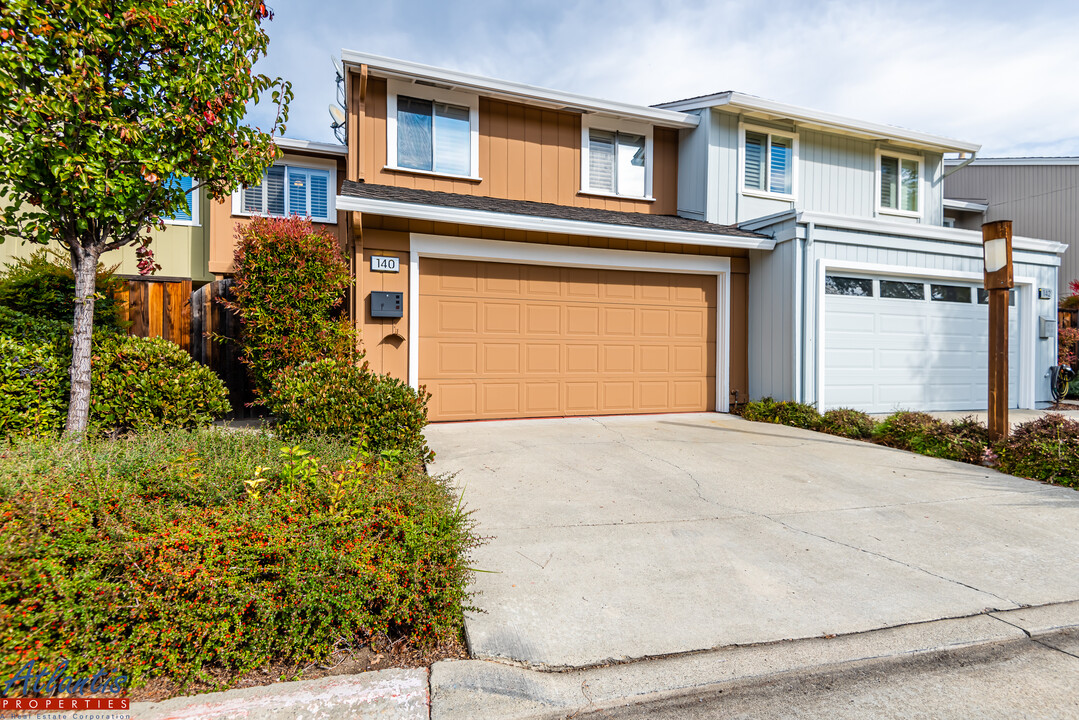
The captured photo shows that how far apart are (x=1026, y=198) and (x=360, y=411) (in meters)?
19.6

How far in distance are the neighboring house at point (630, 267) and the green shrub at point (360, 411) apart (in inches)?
84.4

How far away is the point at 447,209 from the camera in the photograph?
279 inches

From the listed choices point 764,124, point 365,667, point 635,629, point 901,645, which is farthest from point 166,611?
point 764,124

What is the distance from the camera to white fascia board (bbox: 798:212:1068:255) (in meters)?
8.27

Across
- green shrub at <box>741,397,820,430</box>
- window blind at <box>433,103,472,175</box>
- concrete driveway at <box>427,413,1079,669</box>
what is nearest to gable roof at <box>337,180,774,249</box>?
window blind at <box>433,103,472,175</box>

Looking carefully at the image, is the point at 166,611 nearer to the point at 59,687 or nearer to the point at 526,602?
the point at 59,687

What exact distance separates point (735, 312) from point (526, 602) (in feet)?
24.4

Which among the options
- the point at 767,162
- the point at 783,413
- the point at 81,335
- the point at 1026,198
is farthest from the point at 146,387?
the point at 1026,198

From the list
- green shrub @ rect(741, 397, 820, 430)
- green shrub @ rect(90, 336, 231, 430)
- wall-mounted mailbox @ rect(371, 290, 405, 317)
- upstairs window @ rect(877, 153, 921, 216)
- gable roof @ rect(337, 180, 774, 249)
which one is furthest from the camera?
upstairs window @ rect(877, 153, 921, 216)

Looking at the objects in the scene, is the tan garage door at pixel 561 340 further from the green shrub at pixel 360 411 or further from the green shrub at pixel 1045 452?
the green shrub at pixel 1045 452

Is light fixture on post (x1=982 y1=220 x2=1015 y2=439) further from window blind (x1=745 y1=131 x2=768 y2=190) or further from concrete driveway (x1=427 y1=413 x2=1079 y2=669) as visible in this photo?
window blind (x1=745 y1=131 x2=768 y2=190)

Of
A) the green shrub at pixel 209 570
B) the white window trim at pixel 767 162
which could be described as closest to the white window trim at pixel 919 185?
the white window trim at pixel 767 162

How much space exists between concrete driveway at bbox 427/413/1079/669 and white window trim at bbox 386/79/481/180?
4.84 meters

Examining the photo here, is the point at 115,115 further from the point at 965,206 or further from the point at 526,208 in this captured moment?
the point at 965,206
